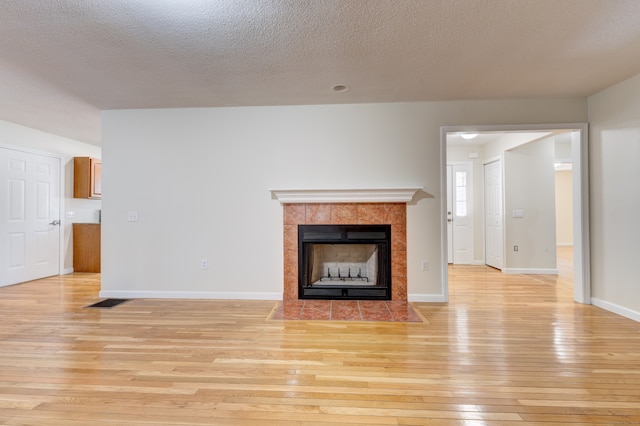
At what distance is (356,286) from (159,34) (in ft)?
10.3

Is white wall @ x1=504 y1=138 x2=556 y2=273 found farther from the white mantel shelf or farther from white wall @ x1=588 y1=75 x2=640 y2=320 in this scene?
the white mantel shelf

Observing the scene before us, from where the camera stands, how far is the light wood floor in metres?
1.70

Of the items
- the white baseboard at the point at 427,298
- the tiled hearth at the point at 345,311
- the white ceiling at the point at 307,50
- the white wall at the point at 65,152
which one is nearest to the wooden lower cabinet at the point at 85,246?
the white wall at the point at 65,152

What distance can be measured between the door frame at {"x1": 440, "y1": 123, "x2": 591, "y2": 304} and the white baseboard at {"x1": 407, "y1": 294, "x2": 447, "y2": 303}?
51 millimetres

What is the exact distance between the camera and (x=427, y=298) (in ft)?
12.4

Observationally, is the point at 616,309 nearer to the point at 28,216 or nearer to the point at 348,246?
the point at 348,246

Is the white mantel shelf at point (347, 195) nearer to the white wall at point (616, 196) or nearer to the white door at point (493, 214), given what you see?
the white wall at point (616, 196)

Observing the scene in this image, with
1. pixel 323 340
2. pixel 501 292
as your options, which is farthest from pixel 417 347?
pixel 501 292

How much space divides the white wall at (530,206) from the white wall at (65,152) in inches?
302

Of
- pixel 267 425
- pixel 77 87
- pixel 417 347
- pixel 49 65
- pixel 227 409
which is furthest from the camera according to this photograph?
pixel 77 87

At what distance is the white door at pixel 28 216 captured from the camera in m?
4.68

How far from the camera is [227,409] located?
68.2 inches

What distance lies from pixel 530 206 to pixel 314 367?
514 cm

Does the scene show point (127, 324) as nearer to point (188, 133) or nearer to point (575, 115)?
point (188, 133)
